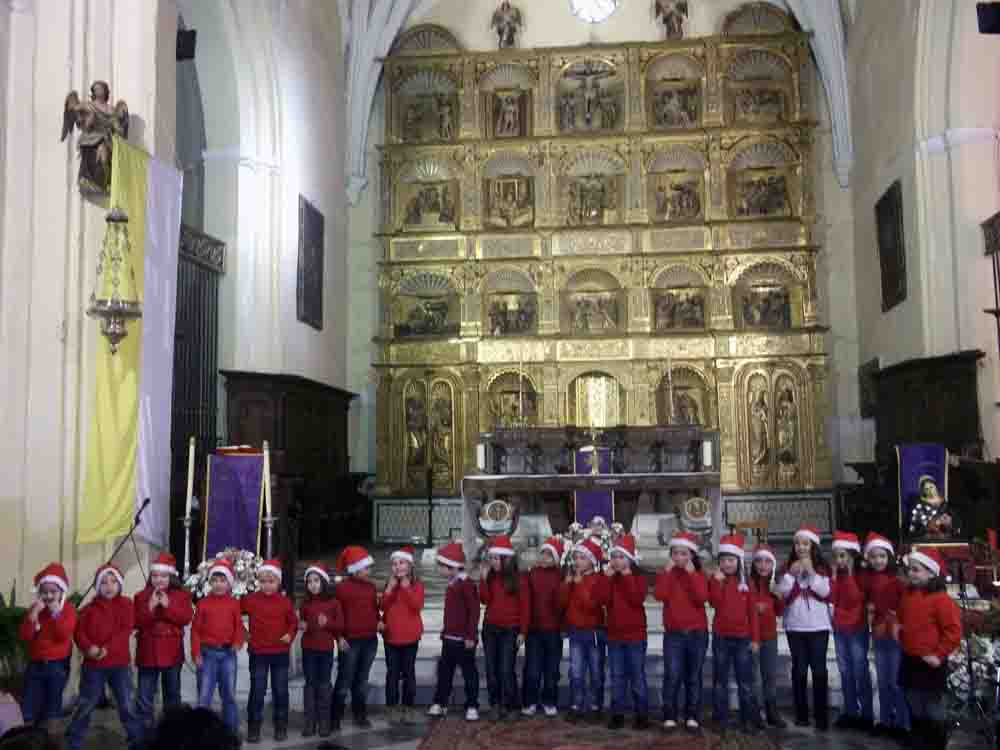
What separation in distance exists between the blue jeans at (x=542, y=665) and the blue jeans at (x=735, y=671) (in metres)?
1.20

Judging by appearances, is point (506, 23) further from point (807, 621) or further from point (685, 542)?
point (807, 621)

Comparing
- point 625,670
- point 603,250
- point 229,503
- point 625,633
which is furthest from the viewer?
point 603,250

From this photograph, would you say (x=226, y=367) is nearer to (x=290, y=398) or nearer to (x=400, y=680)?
(x=290, y=398)

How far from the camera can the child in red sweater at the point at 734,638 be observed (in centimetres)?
688

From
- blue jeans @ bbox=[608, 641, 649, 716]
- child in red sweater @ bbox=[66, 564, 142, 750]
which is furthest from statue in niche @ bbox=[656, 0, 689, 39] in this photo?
child in red sweater @ bbox=[66, 564, 142, 750]

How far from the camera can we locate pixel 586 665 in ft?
23.7

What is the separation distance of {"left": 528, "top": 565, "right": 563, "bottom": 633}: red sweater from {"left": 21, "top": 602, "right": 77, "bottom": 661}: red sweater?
3.25 meters

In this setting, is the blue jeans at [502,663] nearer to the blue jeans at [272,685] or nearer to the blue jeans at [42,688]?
the blue jeans at [272,685]

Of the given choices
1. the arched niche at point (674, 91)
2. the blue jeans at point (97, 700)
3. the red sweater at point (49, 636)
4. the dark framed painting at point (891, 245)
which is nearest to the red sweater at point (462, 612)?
the blue jeans at point (97, 700)

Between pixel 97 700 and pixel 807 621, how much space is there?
5020 millimetres

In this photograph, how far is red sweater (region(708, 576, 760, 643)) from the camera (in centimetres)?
688

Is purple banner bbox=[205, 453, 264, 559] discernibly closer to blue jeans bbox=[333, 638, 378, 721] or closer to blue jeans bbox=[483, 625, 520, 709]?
blue jeans bbox=[333, 638, 378, 721]

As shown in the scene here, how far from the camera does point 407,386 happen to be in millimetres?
18250

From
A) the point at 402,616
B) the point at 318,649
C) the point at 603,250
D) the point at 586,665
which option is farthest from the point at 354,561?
the point at 603,250
